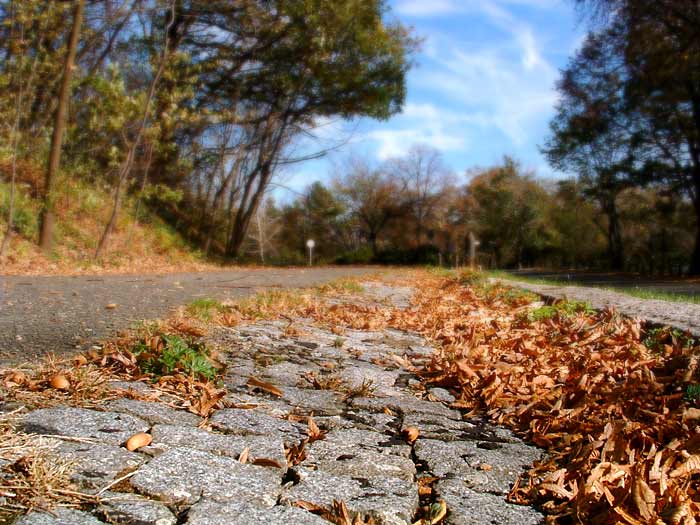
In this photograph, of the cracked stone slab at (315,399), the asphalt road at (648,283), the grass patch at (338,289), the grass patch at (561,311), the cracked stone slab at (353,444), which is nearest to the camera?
the cracked stone slab at (353,444)

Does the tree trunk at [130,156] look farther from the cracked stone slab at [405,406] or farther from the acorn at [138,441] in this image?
the acorn at [138,441]

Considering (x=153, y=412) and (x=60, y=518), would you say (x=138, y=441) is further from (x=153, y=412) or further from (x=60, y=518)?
(x=60, y=518)

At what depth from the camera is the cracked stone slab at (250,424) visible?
87.2 inches

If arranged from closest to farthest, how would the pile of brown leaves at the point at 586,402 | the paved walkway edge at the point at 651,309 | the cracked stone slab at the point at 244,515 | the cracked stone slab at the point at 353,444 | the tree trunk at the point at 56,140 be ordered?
the cracked stone slab at the point at 244,515 < the pile of brown leaves at the point at 586,402 < the cracked stone slab at the point at 353,444 < the paved walkway edge at the point at 651,309 < the tree trunk at the point at 56,140

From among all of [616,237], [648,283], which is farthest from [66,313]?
[616,237]

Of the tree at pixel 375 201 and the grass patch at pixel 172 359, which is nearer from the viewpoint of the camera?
the grass patch at pixel 172 359

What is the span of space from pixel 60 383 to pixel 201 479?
95cm

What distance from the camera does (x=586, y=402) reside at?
2.69m

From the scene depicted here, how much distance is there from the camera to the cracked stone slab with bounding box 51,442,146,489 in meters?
1.66

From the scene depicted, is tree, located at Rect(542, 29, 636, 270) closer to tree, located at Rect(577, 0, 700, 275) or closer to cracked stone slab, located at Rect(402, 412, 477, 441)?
tree, located at Rect(577, 0, 700, 275)

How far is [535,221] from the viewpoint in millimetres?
44094

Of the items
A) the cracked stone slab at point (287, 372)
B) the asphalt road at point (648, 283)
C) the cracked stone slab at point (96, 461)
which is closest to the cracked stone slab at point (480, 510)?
the cracked stone slab at point (96, 461)

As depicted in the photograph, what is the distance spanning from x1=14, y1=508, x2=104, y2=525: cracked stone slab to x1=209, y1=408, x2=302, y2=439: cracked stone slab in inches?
29.0

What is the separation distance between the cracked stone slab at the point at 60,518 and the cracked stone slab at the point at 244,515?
0.78ft
